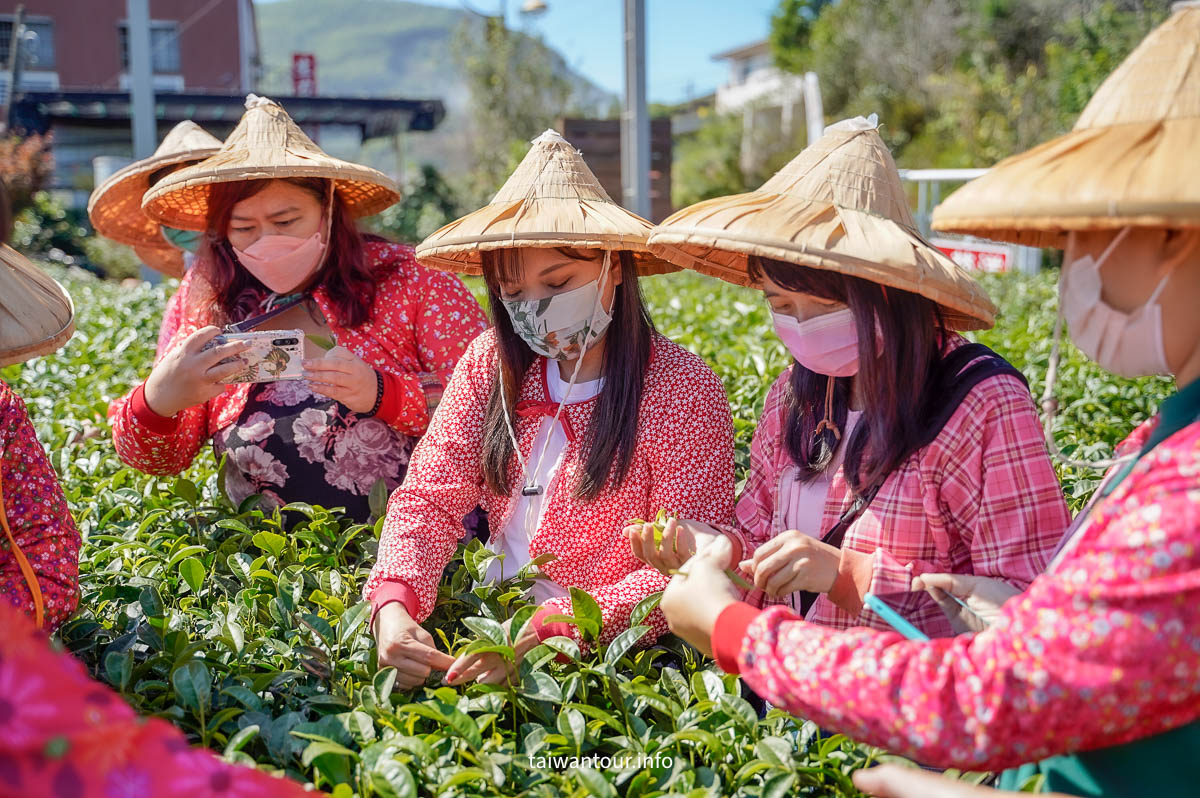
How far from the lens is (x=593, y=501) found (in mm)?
2461

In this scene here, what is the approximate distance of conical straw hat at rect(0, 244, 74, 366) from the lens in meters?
1.98

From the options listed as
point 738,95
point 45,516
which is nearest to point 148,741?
point 45,516

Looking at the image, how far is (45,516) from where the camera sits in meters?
2.13

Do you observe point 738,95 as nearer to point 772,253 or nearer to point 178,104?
point 178,104

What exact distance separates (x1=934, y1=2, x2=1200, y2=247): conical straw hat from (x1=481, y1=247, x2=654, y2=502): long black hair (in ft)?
3.52

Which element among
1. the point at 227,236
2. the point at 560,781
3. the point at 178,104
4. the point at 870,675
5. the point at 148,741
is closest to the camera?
the point at 148,741

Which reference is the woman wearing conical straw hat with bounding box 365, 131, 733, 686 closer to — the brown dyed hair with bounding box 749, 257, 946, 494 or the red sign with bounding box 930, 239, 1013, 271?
the brown dyed hair with bounding box 749, 257, 946, 494

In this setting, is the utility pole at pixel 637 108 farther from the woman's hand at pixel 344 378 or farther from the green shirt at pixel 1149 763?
the green shirt at pixel 1149 763

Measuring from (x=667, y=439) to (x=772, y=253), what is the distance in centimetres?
67

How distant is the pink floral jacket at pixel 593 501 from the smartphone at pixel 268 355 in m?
0.51

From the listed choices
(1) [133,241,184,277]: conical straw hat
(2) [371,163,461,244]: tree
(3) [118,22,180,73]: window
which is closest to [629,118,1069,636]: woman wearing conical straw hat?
(1) [133,241,184,277]: conical straw hat

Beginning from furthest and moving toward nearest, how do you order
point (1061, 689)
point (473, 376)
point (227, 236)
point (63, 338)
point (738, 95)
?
point (738, 95)
point (227, 236)
point (473, 376)
point (63, 338)
point (1061, 689)

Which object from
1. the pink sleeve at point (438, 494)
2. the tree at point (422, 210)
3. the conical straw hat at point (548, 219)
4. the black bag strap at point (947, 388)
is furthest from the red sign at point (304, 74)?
the black bag strap at point (947, 388)

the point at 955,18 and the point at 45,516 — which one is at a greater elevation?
the point at 955,18
